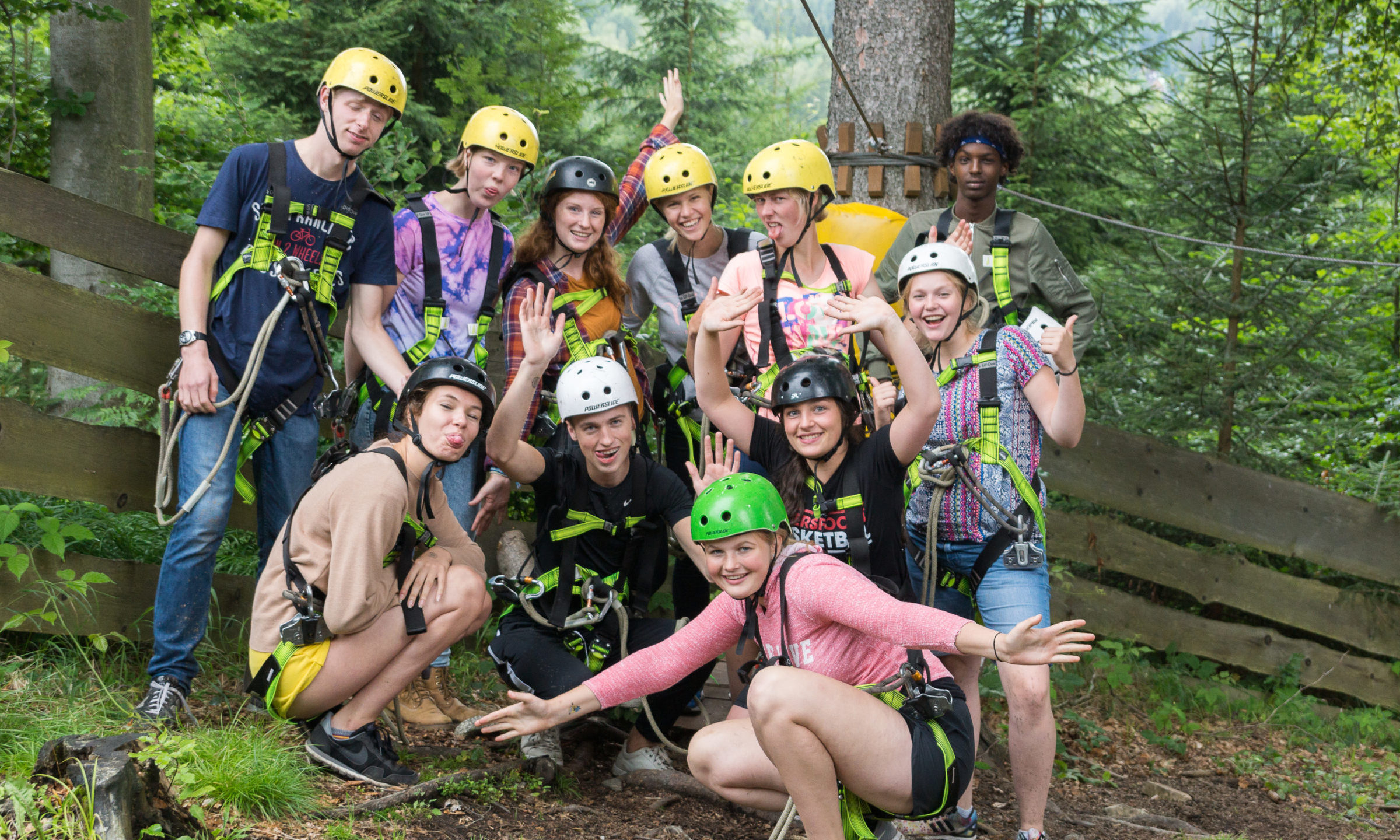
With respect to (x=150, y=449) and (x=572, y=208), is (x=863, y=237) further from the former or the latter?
(x=150, y=449)

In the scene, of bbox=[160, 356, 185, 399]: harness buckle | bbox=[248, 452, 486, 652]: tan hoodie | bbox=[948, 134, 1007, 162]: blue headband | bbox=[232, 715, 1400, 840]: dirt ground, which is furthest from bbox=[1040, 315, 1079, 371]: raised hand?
bbox=[160, 356, 185, 399]: harness buckle

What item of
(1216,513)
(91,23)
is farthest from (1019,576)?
(91,23)

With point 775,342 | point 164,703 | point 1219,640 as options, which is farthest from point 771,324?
point 1219,640

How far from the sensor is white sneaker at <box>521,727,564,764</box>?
4.59 m

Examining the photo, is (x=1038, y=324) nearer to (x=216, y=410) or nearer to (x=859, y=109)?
(x=859, y=109)

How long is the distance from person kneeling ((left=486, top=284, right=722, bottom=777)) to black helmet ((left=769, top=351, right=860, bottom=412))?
77 cm

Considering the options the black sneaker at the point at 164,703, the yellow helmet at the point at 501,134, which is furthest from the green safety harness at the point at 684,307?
the black sneaker at the point at 164,703

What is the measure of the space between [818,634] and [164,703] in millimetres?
2642

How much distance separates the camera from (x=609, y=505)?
4.71 m

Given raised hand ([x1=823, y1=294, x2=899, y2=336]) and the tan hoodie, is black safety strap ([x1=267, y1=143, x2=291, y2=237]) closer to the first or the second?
the tan hoodie

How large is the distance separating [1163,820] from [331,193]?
5.07m

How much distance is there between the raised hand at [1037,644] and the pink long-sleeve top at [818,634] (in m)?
0.20

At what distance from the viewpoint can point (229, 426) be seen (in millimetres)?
4340

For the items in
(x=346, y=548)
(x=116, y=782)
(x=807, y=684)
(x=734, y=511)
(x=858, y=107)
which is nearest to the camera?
(x=116, y=782)
